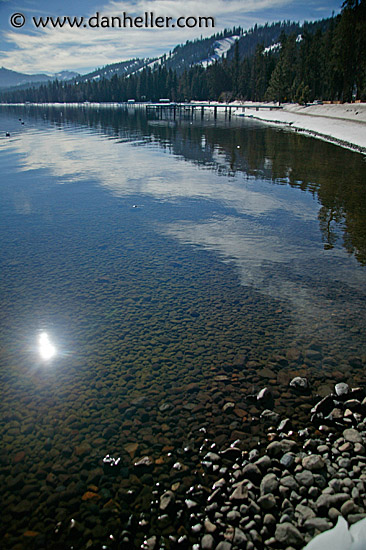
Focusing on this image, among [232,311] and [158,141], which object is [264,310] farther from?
[158,141]

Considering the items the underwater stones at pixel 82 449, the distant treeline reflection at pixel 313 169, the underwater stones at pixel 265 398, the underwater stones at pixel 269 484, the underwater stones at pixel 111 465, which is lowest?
the underwater stones at pixel 111 465

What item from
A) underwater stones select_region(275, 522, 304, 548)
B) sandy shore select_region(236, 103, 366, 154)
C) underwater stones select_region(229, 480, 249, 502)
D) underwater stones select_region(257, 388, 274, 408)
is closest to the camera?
underwater stones select_region(275, 522, 304, 548)

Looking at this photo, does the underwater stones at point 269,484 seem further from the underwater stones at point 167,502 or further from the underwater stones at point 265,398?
the underwater stones at point 265,398

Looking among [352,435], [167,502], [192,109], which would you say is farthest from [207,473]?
[192,109]

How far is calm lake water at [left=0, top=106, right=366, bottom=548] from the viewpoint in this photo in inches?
195

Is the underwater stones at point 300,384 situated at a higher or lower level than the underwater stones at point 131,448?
higher

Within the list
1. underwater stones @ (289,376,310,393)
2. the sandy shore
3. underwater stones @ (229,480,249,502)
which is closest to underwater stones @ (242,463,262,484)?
underwater stones @ (229,480,249,502)

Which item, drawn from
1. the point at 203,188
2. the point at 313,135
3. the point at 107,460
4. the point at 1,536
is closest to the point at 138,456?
the point at 107,460

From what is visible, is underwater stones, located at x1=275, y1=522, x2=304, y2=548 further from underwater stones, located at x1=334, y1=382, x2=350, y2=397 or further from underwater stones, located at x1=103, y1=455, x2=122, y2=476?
underwater stones, located at x1=334, y1=382, x2=350, y2=397

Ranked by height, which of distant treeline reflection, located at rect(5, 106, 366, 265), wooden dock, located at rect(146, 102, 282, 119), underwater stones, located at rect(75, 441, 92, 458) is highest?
wooden dock, located at rect(146, 102, 282, 119)

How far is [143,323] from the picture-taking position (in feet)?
27.0

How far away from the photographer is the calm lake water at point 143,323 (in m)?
4.96

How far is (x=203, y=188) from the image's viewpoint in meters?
20.9

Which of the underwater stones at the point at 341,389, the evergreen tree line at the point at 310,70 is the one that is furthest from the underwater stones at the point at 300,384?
the evergreen tree line at the point at 310,70
